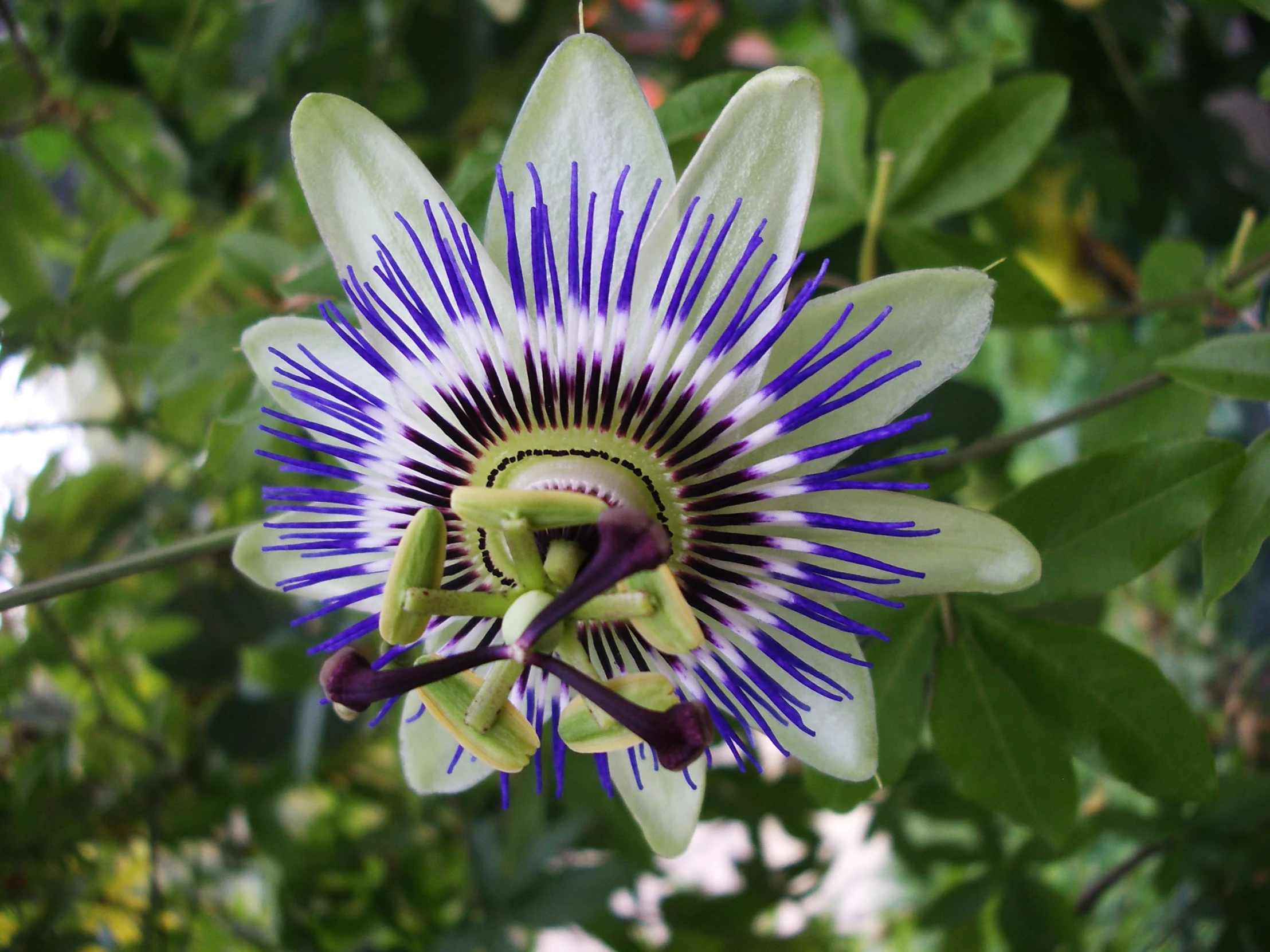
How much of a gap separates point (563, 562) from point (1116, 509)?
51 cm

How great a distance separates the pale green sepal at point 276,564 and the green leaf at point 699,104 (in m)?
0.49

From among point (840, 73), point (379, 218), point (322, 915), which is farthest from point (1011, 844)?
point (379, 218)

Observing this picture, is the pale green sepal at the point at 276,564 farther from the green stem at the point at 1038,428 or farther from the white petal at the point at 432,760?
the green stem at the point at 1038,428

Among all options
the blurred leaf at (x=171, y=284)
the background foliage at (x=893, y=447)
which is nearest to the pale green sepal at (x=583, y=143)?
the background foliage at (x=893, y=447)

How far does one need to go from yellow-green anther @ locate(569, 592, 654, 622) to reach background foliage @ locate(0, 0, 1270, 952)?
0.39 metres

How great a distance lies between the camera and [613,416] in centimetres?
79

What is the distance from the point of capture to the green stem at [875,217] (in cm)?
108

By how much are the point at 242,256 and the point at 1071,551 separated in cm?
102

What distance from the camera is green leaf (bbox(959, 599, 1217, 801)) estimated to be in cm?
90

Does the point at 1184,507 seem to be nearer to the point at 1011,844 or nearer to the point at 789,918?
the point at 1011,844

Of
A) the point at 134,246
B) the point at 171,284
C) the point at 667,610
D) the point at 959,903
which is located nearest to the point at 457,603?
the point at 667,610

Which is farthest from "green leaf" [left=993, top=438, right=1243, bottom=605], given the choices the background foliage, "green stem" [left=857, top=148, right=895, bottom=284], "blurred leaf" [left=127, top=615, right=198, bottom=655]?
"blurred leaf" [left=127, top=615, right=198, bottom=655]

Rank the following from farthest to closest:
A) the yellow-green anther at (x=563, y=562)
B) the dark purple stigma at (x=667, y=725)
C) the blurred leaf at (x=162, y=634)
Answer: the blurred leaf at (x=162, y=634), the yellow-green anther at (x=563, y=562), the dark purple stigma at (x=667, y=725)

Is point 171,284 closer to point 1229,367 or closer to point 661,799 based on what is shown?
point 661,799
